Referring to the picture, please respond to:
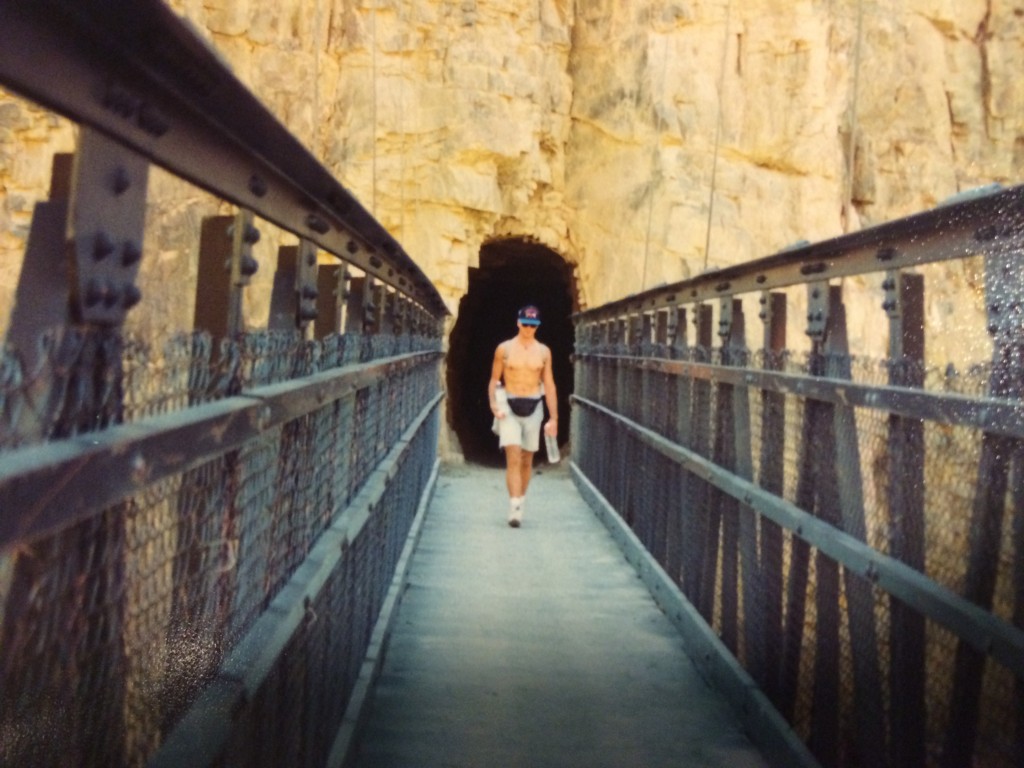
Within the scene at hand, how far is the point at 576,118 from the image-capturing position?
20.5 meters

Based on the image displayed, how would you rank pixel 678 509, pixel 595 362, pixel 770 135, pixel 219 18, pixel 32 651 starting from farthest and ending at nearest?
pixel 770 135 < pixel 219 18 < pixel 595 362 < pixel 678 509 < pixel 32 651

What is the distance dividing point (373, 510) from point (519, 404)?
5.14 m

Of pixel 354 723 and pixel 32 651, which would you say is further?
pixel 354 723

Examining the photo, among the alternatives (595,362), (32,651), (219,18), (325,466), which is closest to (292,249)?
(325,466)

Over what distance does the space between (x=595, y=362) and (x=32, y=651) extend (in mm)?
10492

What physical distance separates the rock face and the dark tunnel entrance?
3.81m

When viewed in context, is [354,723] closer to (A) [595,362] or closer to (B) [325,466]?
(B) [325,466]

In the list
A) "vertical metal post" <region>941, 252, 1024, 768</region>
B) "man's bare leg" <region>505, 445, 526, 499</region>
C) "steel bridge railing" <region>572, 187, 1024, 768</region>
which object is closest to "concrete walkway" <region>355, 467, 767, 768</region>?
"steel bridge railing" <region>572, 187, 1024, 768</region>

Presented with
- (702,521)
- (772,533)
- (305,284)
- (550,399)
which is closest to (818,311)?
(772,533)

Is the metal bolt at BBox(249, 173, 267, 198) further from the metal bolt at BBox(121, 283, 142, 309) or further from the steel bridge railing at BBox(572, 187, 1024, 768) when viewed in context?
the steel bridge railing at BBox(572, 187, 1024, 768)

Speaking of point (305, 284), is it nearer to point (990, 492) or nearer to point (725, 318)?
point (990, 492)

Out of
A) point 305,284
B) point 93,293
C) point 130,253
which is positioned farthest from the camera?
point 305,284

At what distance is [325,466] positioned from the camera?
11.1 ft

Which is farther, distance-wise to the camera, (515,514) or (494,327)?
(494,327)
